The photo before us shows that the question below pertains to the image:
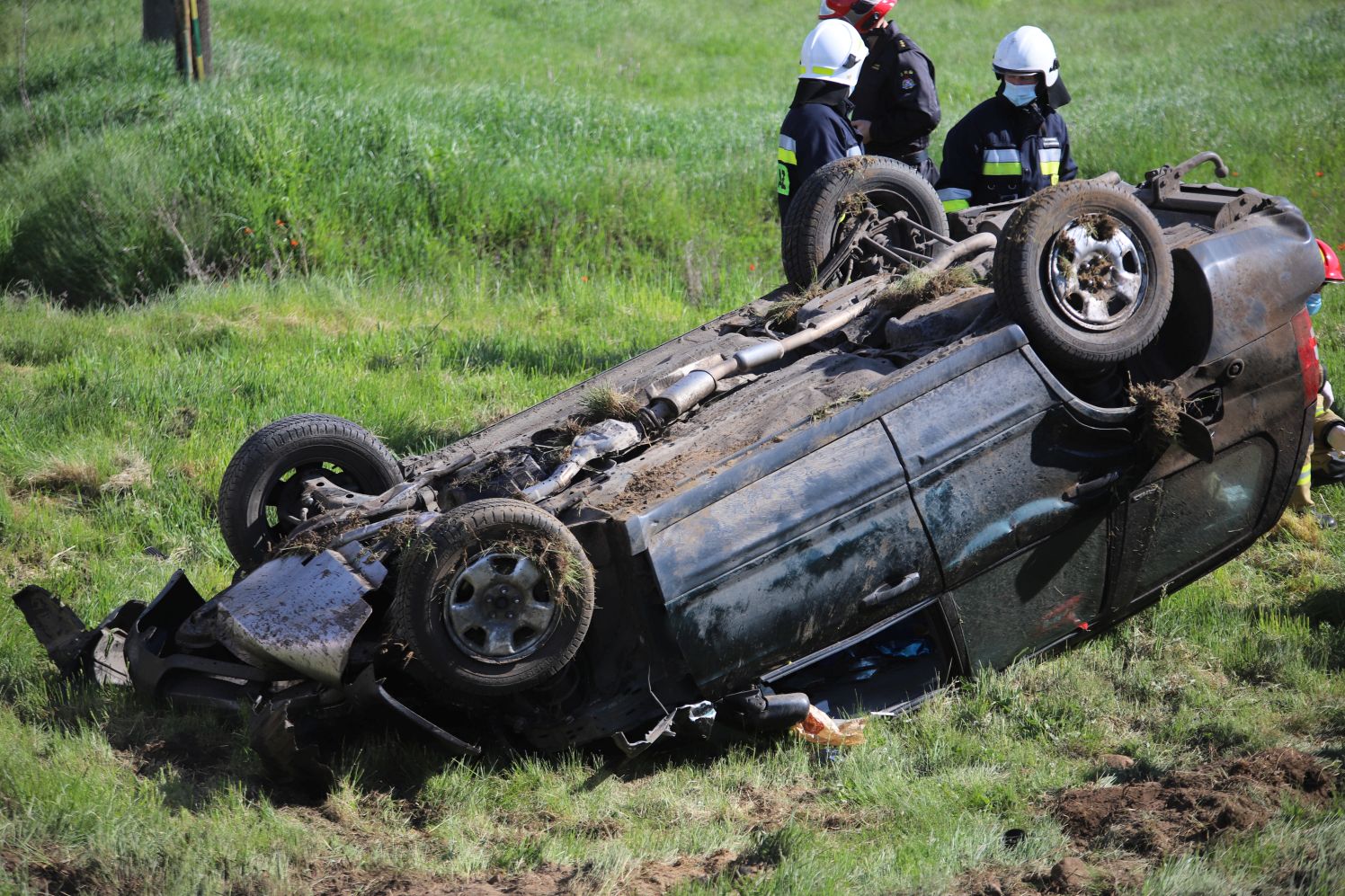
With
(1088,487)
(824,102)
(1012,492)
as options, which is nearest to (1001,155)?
(824,102)

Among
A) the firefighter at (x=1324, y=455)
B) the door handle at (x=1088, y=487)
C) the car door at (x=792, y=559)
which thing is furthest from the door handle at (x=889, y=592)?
the firefighter at (x=1324, y=455)

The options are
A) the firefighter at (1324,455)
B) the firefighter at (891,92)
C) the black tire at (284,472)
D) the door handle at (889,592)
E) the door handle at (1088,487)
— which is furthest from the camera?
the firefighter at (891,92)

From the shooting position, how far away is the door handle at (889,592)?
14.3 feet

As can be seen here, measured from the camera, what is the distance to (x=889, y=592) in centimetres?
438

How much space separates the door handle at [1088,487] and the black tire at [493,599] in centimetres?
184

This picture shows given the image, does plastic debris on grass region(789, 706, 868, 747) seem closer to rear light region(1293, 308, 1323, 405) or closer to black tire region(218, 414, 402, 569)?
black tire region(218, 414, 402, 569)

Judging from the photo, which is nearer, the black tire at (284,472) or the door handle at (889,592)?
the door handle at (889,592)

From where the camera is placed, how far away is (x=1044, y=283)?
15.0 ft

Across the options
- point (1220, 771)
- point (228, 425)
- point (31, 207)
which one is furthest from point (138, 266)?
point (1220, 771)

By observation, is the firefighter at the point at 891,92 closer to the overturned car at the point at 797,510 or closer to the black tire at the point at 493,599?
the overturned car at the point at 797,510

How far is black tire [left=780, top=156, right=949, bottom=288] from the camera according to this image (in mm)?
5578

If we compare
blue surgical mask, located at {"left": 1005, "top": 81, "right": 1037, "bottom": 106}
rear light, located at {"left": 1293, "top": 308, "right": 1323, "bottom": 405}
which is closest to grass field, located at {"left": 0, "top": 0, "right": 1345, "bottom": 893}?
rear light, located at {"left": 1293, "top": 308, "right": 1323, "bottom": 405}

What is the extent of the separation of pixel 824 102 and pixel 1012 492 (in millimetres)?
2997

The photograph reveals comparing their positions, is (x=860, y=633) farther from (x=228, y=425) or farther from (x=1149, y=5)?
(x=1149, y=5)
